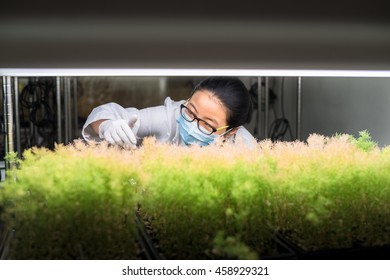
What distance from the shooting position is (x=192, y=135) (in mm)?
1947

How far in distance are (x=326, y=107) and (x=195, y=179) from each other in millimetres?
719

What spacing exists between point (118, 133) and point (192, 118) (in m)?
0.32

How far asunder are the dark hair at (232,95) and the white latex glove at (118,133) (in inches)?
12.8

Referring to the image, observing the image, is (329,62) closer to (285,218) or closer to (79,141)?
(285,218)

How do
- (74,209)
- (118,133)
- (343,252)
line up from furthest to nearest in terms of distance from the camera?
(118,133) < (343,252) < (74,209)

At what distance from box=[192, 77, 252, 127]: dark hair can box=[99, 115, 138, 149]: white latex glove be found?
33 centimetres

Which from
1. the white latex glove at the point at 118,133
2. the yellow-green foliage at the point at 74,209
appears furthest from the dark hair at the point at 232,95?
the yellow-green foliage at the point at 74,209

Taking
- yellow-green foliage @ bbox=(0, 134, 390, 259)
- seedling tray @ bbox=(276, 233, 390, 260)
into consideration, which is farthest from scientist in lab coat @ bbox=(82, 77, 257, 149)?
seedling tray @ bbox=(276, 233, 390, 260)

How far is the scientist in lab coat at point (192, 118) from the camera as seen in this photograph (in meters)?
1.93

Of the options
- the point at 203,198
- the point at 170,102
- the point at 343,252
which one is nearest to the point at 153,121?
the point at 170,102

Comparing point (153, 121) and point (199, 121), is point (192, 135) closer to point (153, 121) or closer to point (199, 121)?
point (199, 121)

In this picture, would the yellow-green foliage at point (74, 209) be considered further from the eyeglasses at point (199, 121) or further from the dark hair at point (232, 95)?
the dark hair at point (232, 95)

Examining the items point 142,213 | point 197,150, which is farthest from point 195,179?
point 142,213

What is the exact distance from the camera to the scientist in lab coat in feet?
6.34
